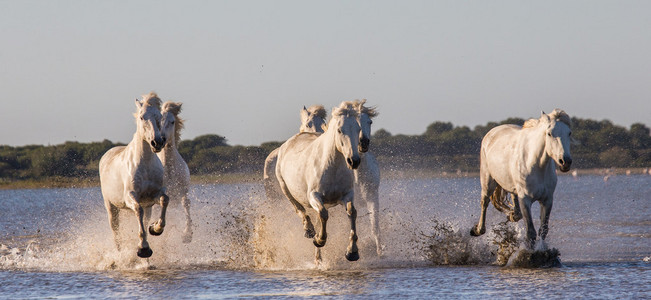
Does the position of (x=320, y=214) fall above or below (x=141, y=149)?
below

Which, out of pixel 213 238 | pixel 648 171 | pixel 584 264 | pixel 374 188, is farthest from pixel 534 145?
pixel 648 171

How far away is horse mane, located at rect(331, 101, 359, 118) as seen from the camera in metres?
11.6

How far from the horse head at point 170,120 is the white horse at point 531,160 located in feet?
13.5

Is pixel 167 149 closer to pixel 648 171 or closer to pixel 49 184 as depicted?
pixel 49 184

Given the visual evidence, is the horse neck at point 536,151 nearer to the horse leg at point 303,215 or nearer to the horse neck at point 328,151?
the horse neck at point 328,151

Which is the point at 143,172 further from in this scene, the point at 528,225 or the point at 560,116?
the point at 560,116

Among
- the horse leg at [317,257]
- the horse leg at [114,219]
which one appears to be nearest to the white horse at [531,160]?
the horse leg at [317,257]

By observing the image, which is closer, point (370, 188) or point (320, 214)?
point (320, 214)

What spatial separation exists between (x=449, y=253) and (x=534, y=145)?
Result: 190 cm

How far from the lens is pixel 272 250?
13.6 meters

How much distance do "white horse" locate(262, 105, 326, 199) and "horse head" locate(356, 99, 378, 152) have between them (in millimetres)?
3461

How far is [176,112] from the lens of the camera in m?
14.0

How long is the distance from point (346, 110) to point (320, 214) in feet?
4.07

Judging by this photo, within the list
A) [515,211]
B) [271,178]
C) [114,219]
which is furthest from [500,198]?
[114,219]
